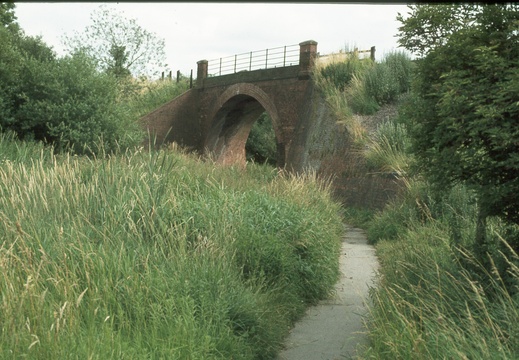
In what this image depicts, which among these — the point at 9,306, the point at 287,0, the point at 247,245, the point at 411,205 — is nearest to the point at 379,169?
the point at 411,205

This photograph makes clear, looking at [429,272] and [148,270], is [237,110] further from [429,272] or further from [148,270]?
[148,270]

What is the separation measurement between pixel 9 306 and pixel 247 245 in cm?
347

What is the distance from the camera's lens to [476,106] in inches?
195

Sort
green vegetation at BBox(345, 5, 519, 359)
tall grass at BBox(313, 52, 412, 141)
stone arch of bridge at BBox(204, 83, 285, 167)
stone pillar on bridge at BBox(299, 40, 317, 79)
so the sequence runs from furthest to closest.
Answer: stone arch of bridge at BBox(204, 83, 285, 167)
stone pillar on bridge at BBox(299, 40, 317, 79)
tall grass at BBox(313, 52, 412, 141)
green vegetation at BBox(345, 5, 519, 359)

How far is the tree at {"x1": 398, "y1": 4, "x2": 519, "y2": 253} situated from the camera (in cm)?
479

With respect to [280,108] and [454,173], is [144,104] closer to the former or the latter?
[280,108]

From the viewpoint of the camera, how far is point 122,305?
4.51 metres

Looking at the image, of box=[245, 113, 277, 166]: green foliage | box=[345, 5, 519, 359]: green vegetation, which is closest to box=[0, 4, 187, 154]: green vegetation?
box=[345, 5, 519, 359]: green vegetation

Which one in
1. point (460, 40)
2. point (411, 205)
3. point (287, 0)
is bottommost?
point (411, 205)

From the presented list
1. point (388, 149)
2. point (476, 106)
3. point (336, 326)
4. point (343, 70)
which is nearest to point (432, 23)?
point (476, 106)

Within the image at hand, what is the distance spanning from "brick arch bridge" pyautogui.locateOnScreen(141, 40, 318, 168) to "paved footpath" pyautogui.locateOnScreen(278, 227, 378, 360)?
50.8ft

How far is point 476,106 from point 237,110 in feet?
85.4

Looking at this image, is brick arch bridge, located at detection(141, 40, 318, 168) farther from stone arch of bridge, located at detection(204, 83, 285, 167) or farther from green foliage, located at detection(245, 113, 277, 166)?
green foliage, located at detection(245, 113, 277, 166)

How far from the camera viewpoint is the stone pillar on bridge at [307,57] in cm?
2388
